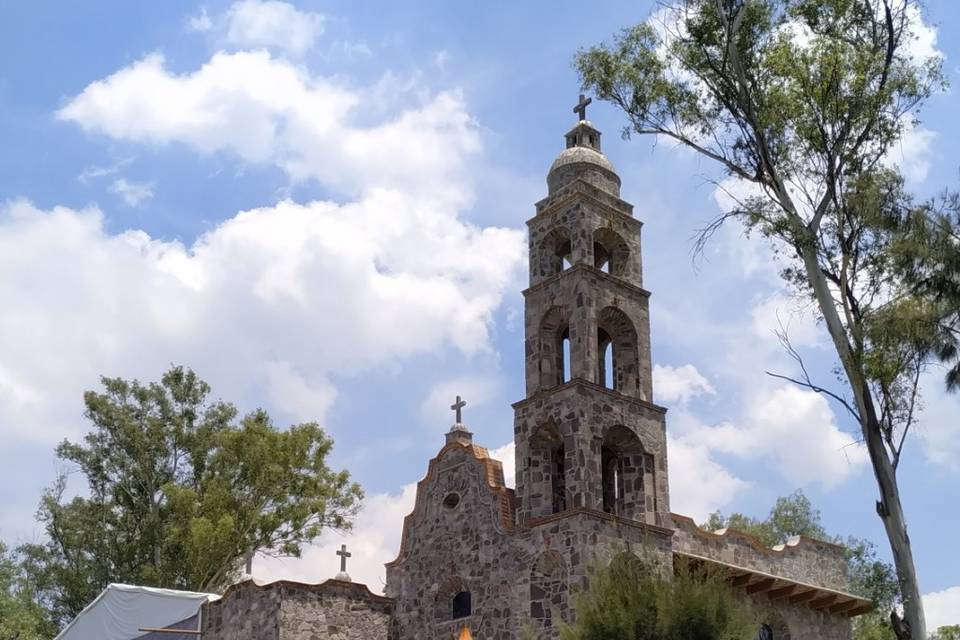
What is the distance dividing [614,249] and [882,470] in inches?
371

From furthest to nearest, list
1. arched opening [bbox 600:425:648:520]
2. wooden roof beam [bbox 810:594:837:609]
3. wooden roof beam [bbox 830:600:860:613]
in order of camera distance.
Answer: wooden roof beam [bbox 830:600:860:613] → wooden roof beam [bbox 810:594:837:609] → arched opening [bbox 600:425:648:520]

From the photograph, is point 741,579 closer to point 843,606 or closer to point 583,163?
point 843,606

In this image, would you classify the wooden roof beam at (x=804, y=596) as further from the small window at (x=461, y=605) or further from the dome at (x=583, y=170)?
the dome at (x=583, y=170)

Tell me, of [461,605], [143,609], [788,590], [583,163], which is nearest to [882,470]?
[788,590]

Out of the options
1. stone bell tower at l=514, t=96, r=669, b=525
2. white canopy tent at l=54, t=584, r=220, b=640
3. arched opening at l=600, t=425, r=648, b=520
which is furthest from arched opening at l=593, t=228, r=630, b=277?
white canopy tent at l=54, t=584, r=220, b=640

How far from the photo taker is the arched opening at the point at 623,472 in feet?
81.5

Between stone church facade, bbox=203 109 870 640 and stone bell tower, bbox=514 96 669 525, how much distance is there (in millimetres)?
36

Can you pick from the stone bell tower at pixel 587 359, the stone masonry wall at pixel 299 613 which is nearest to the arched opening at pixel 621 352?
the stone bell tower at pixel 587 359

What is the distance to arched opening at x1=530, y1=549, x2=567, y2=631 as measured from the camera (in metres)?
22.8

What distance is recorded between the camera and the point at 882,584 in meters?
32.2

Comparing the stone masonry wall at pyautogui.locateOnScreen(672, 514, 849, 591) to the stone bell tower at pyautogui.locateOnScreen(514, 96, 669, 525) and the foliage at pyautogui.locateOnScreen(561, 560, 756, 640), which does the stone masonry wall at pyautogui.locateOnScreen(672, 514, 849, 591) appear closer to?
the stone bell tower at pyautogui.locateOnScreen(514, 96, 669, 525)

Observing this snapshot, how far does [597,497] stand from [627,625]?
567 centimetres

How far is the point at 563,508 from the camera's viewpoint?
25172 mm

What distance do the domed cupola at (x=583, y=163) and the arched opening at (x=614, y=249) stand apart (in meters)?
1.22
